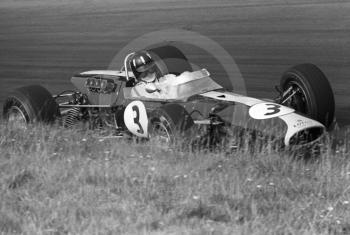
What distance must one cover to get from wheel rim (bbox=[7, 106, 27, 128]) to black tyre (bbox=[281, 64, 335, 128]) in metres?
3.07

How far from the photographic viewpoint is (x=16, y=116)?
8.26 meters

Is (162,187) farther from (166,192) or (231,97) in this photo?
(231,97)

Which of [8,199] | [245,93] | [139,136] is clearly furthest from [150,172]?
[245,93]

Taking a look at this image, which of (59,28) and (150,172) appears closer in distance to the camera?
(150,172)

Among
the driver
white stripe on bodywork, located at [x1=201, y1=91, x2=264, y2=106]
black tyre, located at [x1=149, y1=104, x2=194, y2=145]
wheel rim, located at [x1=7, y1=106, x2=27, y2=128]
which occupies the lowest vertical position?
wheel rim, located at [x1=7, y1=106, x2=27, y2=128]

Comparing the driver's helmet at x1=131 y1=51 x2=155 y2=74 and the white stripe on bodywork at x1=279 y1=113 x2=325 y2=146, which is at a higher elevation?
the driver's helmet at x1=131 y1=51 x2=155 y2=74

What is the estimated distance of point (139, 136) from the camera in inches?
303

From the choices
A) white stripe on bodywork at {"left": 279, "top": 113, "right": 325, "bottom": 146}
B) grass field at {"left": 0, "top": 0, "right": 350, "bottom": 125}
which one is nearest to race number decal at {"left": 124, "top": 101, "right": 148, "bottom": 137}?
white stripe on bodywork at {"left": 279, "top": 113, "right": 325, "bottom": 146}

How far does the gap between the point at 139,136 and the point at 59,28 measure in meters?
12.0

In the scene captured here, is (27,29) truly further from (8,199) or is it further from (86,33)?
(8,199)

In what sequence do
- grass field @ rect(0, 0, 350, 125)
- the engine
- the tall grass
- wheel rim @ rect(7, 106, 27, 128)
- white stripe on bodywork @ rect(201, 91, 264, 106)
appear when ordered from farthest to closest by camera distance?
grass field @ rect(0, 0, 350, 125), the engine, wheel rim @ rect(7, 106, 27, 128), white stripe on bodywork @ rect(201, 91, 264, 106), the tall grass

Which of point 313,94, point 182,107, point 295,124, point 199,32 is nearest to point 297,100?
point 313,94

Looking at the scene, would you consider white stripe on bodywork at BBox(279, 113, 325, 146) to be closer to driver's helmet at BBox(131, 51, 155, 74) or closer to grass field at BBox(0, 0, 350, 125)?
driver's helmet at BBox(131, 51, 155, 74)

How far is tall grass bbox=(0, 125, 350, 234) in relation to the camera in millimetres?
4348
